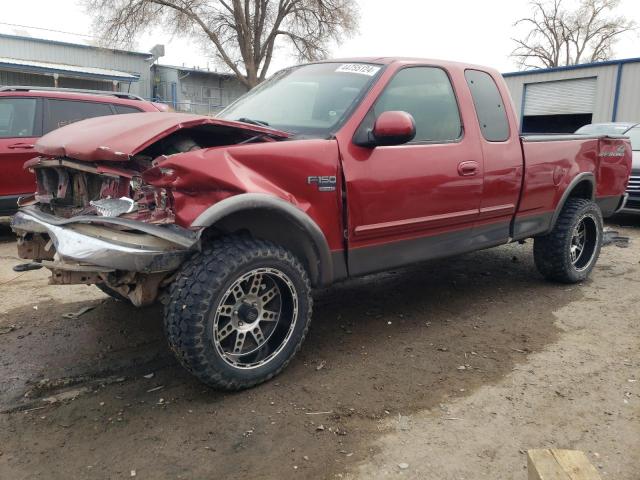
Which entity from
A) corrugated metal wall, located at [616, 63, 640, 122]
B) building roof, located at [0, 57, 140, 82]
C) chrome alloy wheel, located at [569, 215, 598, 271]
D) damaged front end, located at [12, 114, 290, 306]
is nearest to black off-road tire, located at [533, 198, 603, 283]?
chrome alloy wheel, located at [569, 215, 598, 271]

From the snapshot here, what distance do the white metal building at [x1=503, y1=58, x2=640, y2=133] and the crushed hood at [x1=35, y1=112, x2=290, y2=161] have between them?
1870 centimetres

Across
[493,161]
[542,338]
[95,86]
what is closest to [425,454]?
[542,338]

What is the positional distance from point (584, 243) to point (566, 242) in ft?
1.90

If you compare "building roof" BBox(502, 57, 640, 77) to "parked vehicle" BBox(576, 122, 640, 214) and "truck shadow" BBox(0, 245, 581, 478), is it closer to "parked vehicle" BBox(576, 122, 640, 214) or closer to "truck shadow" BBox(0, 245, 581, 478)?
"parked vehicle" BBox(576, 122, 640, 214)

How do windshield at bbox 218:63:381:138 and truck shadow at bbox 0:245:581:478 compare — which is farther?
windshield at bbox 218:63:381:138

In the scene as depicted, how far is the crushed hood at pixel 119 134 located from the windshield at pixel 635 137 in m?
8.11

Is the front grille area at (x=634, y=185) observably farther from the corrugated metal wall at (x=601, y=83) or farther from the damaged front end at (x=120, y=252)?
the corrugated metal wall at (x=601, y=83)

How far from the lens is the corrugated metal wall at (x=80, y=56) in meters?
28.0

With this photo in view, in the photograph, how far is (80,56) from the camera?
30031 millimetres

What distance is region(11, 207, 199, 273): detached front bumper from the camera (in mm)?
2527

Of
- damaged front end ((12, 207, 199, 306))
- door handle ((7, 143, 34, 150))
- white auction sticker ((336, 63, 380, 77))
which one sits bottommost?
damaged front end ((12, 207, 199, 306))

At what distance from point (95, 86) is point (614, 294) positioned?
30.9 meters

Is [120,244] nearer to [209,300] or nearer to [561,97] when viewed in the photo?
[209,300]

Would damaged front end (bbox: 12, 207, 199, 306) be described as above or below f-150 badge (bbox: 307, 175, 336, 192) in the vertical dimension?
below
